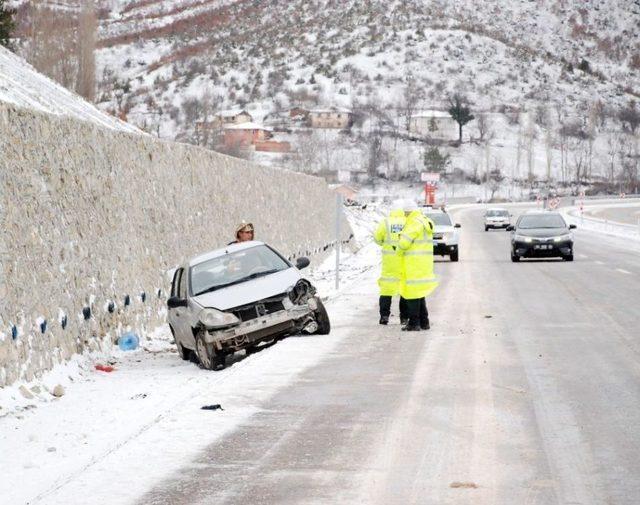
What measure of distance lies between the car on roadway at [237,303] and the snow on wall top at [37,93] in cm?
2153

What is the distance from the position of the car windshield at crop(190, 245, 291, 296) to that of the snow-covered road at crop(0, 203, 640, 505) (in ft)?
3.33

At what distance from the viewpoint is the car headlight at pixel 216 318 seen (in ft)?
46.2

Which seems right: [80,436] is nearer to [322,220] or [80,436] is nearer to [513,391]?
[513,391]

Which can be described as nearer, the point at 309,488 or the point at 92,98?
the point at 309,488

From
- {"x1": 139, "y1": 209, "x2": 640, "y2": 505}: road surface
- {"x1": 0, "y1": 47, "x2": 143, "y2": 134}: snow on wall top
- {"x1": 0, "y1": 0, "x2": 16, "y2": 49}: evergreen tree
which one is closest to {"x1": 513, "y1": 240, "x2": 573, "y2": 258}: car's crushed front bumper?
{"x1": 0, "y1": 47, "x2": 143, "y2": 134}: snow on wall top

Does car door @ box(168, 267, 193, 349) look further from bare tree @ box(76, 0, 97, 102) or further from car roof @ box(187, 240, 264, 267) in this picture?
bare tree @ box(76, 0, 97, 102)

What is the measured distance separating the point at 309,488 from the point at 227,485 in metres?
0.52

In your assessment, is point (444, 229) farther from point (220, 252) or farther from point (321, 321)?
point (321, 321)

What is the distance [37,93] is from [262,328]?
31047mm

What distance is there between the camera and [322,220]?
37906mm

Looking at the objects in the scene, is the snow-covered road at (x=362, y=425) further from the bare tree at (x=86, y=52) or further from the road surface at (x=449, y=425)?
the bare tree at (x=86, y=52)

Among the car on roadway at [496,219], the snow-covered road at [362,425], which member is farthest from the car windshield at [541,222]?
the car on roadway at [496,219]

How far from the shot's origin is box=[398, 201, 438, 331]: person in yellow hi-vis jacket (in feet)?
53.4

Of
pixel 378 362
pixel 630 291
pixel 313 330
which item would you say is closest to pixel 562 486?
pixel 378 362
